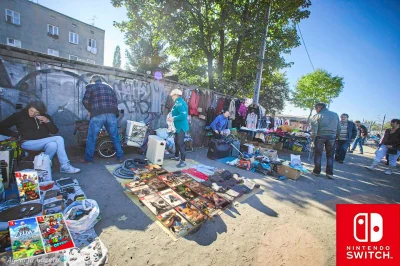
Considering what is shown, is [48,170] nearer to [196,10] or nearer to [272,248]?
[272,248]

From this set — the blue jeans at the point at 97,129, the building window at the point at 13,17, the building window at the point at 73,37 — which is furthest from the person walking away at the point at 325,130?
the building window at the point at 13,17

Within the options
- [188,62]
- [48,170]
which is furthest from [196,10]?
[48,170]

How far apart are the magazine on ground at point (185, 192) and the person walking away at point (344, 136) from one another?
7.96m

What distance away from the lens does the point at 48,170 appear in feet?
10.9

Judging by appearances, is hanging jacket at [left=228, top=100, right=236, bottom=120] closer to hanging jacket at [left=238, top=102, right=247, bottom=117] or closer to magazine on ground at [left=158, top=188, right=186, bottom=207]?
hanging jacket at [left=238, top=102, right=247, bottom=117]

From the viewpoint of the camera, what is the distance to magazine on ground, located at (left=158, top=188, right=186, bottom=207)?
304cm

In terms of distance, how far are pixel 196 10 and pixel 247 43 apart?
180 inches

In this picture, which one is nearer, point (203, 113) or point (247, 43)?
point (203, 113)

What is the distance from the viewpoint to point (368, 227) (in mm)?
2334

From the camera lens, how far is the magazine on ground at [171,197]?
304cm

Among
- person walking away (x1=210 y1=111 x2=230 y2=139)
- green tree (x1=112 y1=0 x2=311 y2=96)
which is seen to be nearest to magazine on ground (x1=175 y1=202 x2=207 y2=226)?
person walking away (x1=210 y1=111 x2=230 y2=139)

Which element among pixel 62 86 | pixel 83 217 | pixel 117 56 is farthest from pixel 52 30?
pixel 83 217

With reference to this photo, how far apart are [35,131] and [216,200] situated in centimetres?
422

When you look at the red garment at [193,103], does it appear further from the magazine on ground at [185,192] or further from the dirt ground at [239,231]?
the magazine on ground at [185,192]
